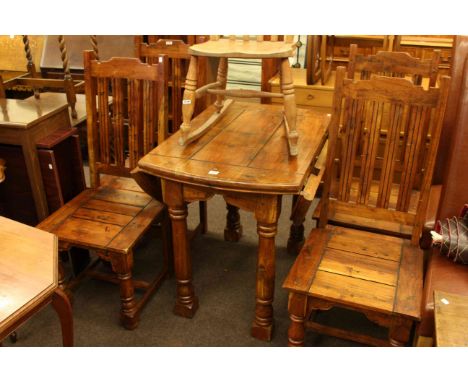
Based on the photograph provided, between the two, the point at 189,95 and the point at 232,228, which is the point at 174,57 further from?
the point at 232,228

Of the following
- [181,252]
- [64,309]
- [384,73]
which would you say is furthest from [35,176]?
[384,73]

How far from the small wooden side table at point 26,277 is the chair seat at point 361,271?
0.77 m

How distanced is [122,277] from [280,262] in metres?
0.92

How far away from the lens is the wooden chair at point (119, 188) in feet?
6.10

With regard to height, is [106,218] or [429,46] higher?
[429,46]

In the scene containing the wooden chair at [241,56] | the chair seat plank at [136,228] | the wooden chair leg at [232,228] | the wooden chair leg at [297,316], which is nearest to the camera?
the wooden chair leg at [297,316]

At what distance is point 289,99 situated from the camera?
179cm

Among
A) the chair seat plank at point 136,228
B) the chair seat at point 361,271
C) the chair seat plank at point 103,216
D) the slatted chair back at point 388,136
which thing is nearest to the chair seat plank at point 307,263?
the chair seat at point 361,271

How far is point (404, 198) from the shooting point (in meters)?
1.72

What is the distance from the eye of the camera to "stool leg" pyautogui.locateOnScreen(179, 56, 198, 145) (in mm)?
1814

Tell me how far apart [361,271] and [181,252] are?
2.45 feet

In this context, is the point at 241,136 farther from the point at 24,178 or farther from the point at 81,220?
the point at 24,178

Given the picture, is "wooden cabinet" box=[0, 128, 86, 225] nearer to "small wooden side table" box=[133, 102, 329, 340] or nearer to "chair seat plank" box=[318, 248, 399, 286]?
"small wooden side table" box=[133, 102, 329, 340]

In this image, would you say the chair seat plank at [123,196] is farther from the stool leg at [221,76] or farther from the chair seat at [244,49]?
the chair seat at [244,49]
